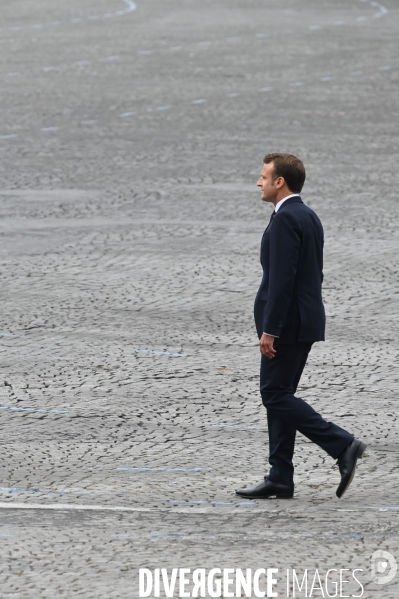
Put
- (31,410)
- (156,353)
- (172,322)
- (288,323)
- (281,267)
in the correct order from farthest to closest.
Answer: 1. (172,322)
2. (156,353)
3. (31,410)
4. (288,323)
5. (281,267)

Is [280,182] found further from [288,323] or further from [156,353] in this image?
[156,353]

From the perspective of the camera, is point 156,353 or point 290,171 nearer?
point 290,171

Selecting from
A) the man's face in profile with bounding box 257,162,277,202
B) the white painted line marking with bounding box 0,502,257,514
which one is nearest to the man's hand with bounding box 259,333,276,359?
the man's face in profile with bounding box 257,162,277,202

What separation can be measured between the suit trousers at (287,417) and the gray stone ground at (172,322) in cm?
26

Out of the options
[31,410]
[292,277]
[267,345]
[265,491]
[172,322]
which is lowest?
A: [172,322]

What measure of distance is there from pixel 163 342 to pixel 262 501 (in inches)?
119

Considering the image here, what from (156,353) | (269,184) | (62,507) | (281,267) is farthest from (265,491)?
(156,353)

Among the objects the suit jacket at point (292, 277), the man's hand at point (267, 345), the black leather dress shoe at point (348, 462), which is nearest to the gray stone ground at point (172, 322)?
the black leather dress shoe at point (348, 462)

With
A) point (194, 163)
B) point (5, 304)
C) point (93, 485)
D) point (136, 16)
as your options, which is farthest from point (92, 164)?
point (136, 16)

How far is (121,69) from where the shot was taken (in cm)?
2439

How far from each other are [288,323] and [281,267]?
0.32 metres

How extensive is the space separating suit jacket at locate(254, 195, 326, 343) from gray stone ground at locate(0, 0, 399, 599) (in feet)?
3.11

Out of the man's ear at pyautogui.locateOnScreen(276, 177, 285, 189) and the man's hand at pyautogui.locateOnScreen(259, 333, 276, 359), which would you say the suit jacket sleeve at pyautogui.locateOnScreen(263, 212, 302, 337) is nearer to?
the man's hand at pyautogui.locateOnScreen(259, 333, 276, 359)

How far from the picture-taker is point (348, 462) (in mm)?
6336
